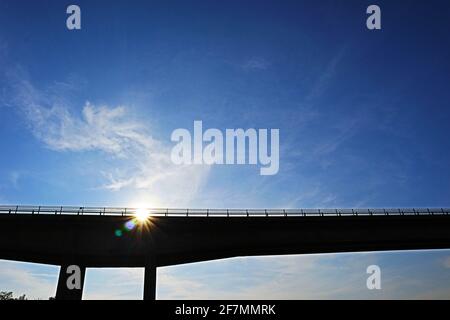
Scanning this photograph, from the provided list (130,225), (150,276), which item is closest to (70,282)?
(150,276)

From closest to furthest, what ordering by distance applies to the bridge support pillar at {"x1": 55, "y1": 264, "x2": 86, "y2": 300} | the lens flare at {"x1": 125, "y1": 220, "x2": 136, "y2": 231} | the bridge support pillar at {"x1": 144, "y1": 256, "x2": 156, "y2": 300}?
the bridge support pillar at {"x1": 55, "y1": 264, "x2": 86, "y2": 300} → the bridge support pillar at {"x1": 144, "y1": 256, "x2": 156, "y2": 300} → the lens flare at {"x1": 125, "y1": 220, "x2": 136, "y2": 231}

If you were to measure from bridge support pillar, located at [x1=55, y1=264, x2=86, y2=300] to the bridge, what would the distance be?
0.39ft

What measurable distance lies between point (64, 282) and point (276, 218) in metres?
26.7

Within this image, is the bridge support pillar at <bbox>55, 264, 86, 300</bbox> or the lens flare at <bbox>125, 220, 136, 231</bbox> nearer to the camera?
the bridge support pillar at <bbox>55, 264, 86, 300</bbox>

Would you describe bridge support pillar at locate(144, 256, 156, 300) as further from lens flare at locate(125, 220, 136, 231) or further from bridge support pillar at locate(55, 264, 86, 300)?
bridge support pillar at locate(55, 264, 86, 300)

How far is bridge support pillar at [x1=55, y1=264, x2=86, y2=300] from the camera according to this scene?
3806cm

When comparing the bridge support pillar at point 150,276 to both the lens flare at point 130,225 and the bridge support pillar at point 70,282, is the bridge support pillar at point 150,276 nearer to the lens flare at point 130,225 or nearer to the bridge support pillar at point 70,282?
the lens flare at point 130,225

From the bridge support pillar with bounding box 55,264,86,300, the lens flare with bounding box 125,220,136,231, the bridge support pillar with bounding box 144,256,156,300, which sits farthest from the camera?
the lens flare with bounding box 125,220,136,231

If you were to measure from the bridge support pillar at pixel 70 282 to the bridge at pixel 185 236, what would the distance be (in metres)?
0.12

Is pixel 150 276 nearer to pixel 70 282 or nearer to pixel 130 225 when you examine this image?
pixel 130 225

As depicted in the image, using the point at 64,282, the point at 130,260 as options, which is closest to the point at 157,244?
the point at 130,260

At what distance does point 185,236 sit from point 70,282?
49.1 ft

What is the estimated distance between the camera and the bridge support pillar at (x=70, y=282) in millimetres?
38062

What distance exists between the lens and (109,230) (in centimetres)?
3941
